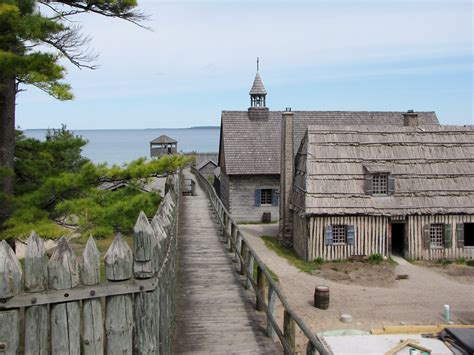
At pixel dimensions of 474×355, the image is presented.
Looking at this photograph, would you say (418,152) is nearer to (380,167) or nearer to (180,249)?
(380,167)

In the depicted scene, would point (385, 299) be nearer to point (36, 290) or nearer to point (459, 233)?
point (459, 233)

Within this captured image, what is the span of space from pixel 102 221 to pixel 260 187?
2402cm

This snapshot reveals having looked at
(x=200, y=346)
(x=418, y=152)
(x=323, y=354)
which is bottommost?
(x=200, y=346)

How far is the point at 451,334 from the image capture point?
563 inches

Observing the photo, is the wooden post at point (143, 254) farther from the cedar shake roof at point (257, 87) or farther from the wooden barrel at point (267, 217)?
the cedar shake roof at point (257, 87)

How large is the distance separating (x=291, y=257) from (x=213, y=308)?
58.1 feet

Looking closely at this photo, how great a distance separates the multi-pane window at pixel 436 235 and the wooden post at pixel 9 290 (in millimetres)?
24798

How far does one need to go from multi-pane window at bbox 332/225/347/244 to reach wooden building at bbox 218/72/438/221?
9557 millimetres

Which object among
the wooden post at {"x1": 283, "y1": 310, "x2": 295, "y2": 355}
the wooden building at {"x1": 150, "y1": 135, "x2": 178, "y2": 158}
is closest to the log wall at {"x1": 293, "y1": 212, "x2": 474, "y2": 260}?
the wooden post at {"x1": 283, "y1": 310, "x2": 295, "y2": 355}

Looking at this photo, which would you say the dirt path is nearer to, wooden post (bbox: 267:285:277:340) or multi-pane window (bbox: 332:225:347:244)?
multi-pane window (bbox: 332:225:347:244)

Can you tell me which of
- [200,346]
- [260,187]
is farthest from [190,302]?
[260,187]

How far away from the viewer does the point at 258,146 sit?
37.0 metres

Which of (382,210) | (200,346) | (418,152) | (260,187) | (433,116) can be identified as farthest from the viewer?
(433,116)

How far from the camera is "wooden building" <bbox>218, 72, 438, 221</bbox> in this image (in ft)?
117
